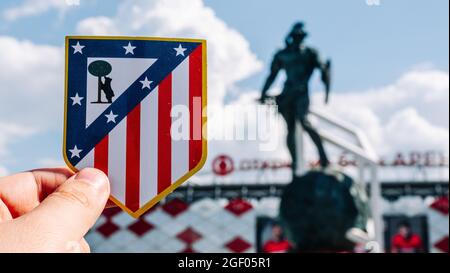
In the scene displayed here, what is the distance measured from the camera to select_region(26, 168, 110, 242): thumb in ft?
3.69

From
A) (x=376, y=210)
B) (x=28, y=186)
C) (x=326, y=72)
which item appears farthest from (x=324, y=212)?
(x=28, y=186)

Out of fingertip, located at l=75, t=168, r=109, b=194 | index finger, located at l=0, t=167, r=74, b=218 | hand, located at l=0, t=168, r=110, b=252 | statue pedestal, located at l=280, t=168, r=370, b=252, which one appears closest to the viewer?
hand, located at l=0, t=168, r=110, b=252

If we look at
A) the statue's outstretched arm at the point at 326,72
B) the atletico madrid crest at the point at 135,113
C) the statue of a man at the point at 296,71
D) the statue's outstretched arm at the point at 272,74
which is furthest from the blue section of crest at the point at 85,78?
the statue of a man at the point at 296,71

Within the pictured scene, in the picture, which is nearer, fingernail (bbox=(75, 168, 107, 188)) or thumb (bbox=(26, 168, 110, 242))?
thumb (bbox=(26, 168, 110, 242))

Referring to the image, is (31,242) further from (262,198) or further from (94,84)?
(262,198)

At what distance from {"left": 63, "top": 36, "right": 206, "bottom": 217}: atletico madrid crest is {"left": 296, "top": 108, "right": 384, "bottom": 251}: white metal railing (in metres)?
5.40

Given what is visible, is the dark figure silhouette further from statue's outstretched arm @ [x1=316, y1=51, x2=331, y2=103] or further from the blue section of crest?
statue's outstretched arm @ [x1=316, y1=51, x2=331, y2=103]

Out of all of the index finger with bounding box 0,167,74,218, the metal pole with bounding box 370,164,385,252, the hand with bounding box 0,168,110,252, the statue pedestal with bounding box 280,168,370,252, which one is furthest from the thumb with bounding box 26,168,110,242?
the metal pole with bounding box 370,164,385,252

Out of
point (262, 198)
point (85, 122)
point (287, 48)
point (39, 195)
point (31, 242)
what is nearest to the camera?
point (31, 242)

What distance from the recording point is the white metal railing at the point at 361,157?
22.2 ft

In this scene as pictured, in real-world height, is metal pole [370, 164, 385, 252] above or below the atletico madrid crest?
below
